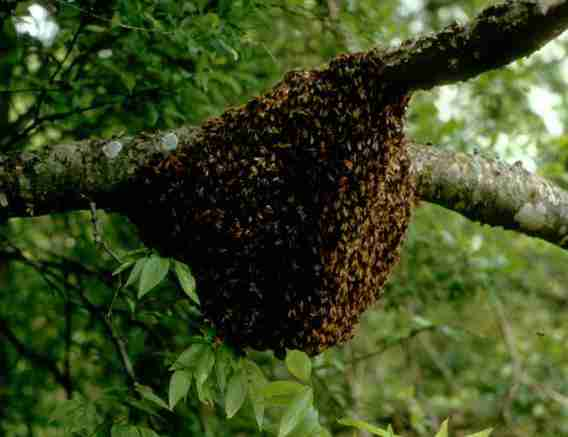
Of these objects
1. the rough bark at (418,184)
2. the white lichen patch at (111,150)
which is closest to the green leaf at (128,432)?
the rough bark at (418,184)

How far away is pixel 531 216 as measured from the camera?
8.11ft

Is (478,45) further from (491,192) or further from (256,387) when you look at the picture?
(256,387)

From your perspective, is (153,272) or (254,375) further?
(254,375)

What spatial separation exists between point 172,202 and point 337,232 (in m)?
0.56

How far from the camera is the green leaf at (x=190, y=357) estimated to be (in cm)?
188

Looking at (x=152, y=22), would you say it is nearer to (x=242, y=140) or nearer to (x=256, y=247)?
(x=242, y=140)

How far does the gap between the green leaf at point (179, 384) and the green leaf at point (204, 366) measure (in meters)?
0.03

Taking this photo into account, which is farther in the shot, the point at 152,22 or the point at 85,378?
the point at 85,378

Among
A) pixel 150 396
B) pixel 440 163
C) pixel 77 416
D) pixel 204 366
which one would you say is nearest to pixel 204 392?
pixel 204 366

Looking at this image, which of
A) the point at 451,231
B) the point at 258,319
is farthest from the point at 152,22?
the point at 451,231

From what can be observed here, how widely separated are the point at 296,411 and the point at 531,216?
129 centimetres

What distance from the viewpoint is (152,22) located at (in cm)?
242

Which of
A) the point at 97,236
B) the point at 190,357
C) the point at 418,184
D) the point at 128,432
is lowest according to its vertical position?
the point at 128,432

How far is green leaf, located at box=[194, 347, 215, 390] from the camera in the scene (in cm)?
185
